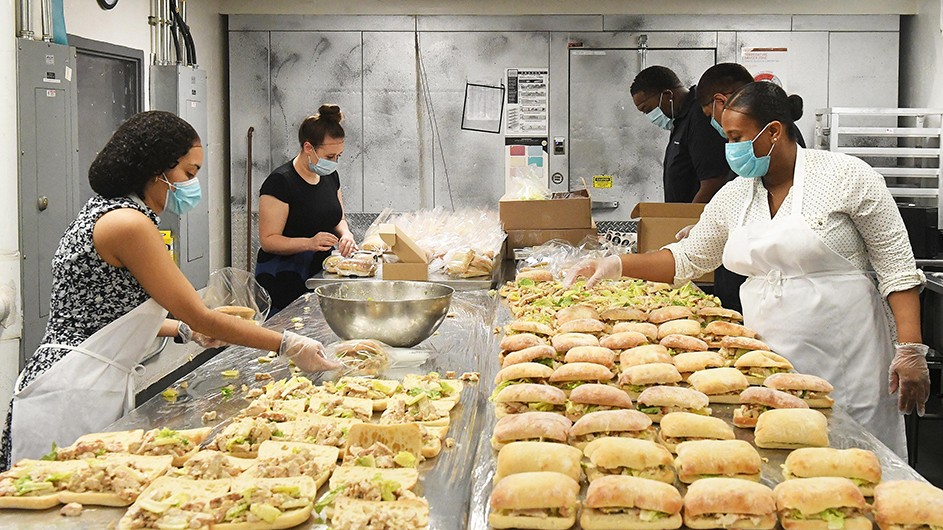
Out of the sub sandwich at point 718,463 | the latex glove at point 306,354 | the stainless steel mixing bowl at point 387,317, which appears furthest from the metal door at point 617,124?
the sub sandwich at point 718,463

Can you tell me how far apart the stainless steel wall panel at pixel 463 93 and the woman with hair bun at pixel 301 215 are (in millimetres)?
2586

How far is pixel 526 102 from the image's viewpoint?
7.50 m

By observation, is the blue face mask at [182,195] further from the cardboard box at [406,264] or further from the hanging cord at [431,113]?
the hanging cord at [431,113]

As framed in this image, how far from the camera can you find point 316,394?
7.54 ft

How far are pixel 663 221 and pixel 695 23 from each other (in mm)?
3325

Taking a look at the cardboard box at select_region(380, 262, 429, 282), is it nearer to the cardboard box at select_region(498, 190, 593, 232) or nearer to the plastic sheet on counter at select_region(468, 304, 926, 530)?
the cardboard box at select_region(498, 190, 593, 232)

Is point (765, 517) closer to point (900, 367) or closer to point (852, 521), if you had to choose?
point (852, 521)

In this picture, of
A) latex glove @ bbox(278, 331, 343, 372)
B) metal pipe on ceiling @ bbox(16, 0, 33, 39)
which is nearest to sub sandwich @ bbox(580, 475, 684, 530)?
latex glove @ bbox(278, 331, 343, 372)

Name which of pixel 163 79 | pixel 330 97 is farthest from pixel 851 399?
pixel 330 97

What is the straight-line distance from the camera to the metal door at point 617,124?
7.36 metres

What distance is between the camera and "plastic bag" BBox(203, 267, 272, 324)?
3270 millimetres

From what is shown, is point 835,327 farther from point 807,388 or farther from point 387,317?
point 387,317

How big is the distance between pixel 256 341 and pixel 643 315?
4.13 ft

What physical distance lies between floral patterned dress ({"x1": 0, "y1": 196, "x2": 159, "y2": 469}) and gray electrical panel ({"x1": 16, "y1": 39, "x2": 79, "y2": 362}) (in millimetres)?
2116
